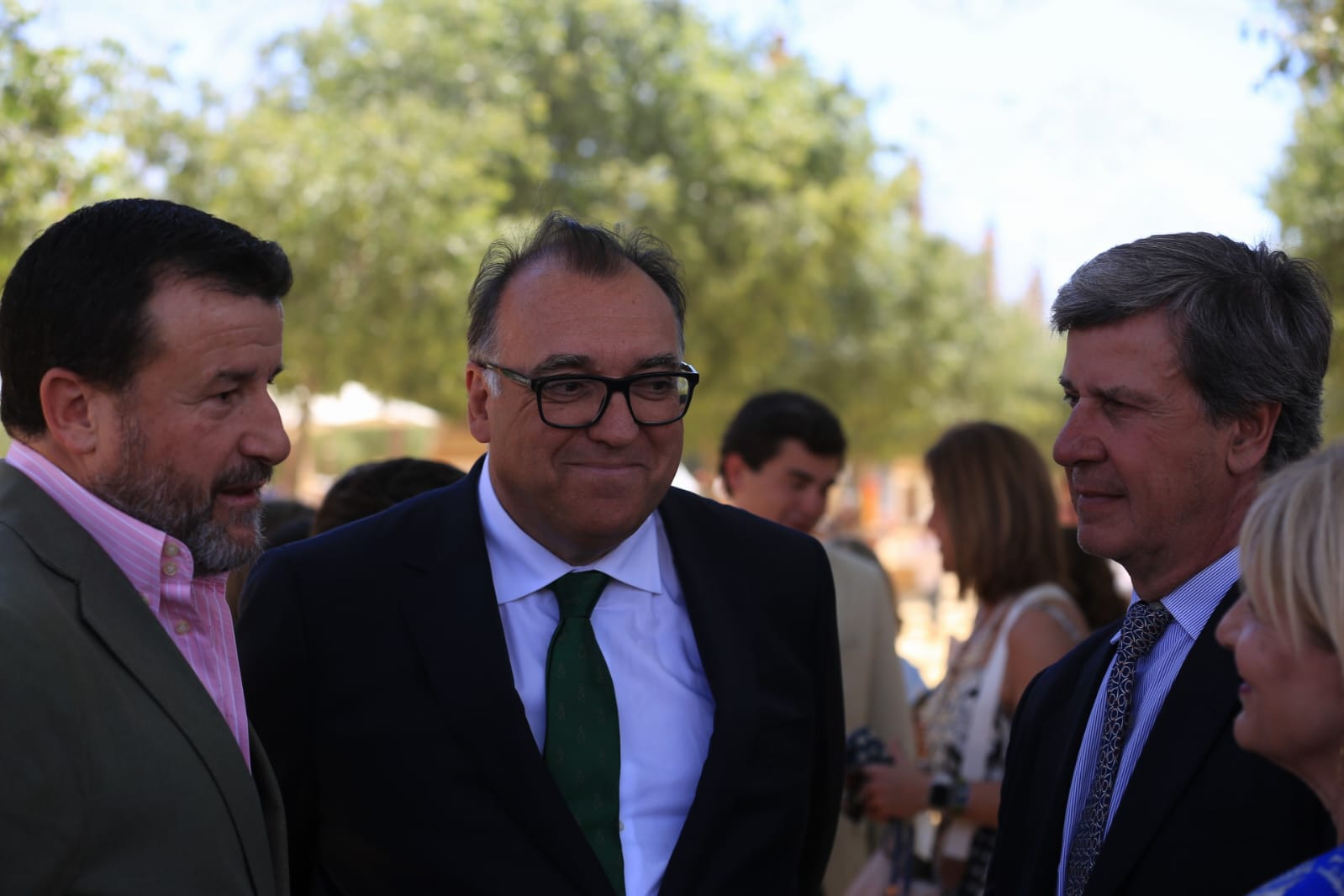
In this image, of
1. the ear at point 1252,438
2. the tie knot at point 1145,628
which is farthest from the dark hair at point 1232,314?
the tie knot at point 1145,628

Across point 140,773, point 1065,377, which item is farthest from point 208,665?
point 1065,377

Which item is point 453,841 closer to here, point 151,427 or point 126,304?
point 151,427

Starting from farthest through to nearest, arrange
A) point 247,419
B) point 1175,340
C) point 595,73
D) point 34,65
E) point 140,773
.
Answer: point 595,73 < point 34,65 < point 1175,340 < point 247,419 < point 140,773

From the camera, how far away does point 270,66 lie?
16938 millimetres

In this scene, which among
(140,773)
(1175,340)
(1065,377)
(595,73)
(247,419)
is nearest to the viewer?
(140,773)

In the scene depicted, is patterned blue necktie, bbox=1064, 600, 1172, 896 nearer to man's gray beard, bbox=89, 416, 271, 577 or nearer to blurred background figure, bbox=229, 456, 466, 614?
man's gray beard, bbox=89, 416, 271, 577

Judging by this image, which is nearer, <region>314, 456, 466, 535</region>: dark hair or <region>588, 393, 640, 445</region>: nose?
<region>588, 393, 640, 445</region>: nose

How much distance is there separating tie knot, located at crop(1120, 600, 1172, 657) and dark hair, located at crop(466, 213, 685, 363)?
1086mm

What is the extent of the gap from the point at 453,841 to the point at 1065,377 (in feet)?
4.75

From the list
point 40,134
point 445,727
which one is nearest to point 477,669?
point 445,727

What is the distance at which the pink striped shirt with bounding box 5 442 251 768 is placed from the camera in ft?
6.66

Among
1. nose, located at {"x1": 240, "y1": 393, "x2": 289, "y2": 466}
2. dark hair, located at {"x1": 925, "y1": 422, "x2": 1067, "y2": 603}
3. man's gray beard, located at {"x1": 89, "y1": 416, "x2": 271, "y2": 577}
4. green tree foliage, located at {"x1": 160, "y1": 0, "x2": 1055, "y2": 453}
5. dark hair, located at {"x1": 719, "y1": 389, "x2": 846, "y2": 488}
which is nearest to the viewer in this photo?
man's gray beard, located at {"x1": 89, "y1": 416, "x2": 271, "y2": 577}

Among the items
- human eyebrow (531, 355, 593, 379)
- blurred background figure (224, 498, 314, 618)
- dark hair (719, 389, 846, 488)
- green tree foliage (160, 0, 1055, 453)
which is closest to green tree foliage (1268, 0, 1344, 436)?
green tree foliage (160, 0, 1055, 453)

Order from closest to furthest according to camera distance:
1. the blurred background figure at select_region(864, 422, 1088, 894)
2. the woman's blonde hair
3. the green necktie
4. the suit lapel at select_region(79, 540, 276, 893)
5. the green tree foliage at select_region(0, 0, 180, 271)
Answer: the woman's blonde hair
the suit lapel at select_region(79, 540, 276, 893)
the green necktie
the blurred background figure at select_region(864, 422, 1088, 894)
the green tree foliage at select_region(0, 0, 180, 271)
